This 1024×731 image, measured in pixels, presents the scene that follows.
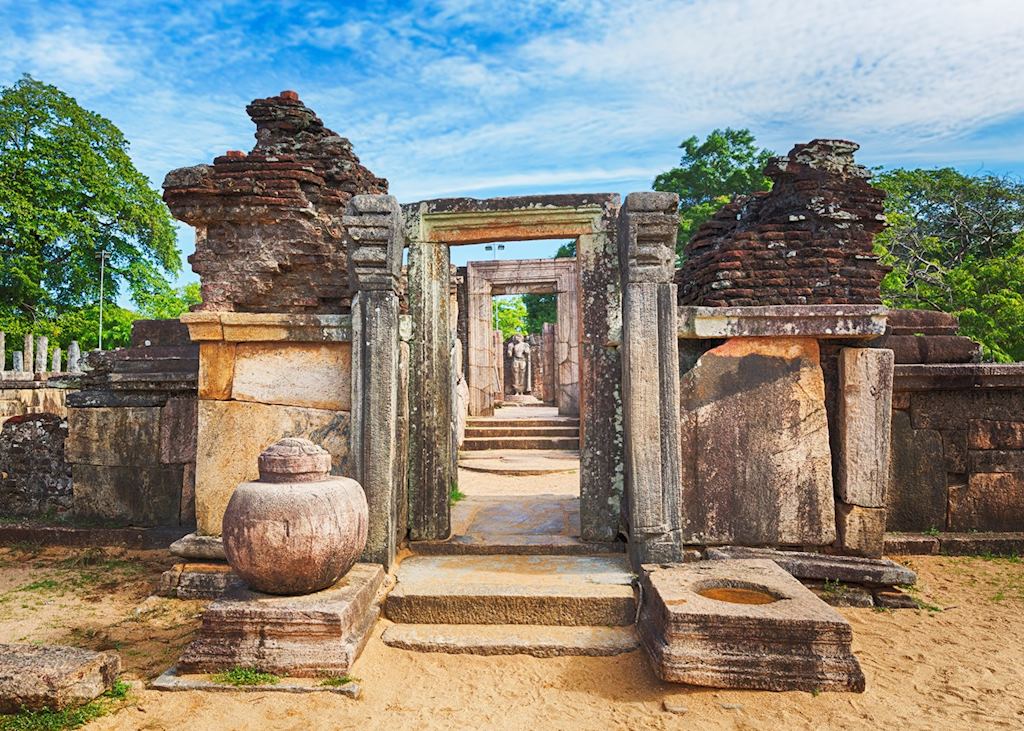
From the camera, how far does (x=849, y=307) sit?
4387mm

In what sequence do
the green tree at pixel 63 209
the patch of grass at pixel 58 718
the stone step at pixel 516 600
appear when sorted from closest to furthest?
the patch of grass at pixel 58 718 < the stone step at pixel 516 600 < the green tree at pixel 63 209

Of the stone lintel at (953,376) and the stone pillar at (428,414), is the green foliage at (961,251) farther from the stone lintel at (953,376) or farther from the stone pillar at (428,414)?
the stone pillar at (428,414)

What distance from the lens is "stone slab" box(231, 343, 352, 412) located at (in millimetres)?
4473

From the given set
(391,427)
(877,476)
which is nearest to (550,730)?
(391,427)

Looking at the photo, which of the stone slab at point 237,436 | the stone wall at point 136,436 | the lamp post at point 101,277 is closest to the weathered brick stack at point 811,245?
the stone slab at point 237,436

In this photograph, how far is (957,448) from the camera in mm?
5375

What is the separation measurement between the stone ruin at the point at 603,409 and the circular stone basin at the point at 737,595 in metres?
0.04

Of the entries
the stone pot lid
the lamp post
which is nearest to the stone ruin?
the stone pot lid

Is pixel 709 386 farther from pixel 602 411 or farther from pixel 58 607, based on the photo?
pixel 58 607

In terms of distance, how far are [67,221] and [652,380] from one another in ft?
80.6

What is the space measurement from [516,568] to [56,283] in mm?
25387

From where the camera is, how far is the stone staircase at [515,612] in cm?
358

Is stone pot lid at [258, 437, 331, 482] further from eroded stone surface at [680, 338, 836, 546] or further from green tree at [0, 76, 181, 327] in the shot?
Result: green tree at [0, 76, 181, 327]

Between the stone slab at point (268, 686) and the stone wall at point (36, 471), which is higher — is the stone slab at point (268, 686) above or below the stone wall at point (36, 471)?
below
